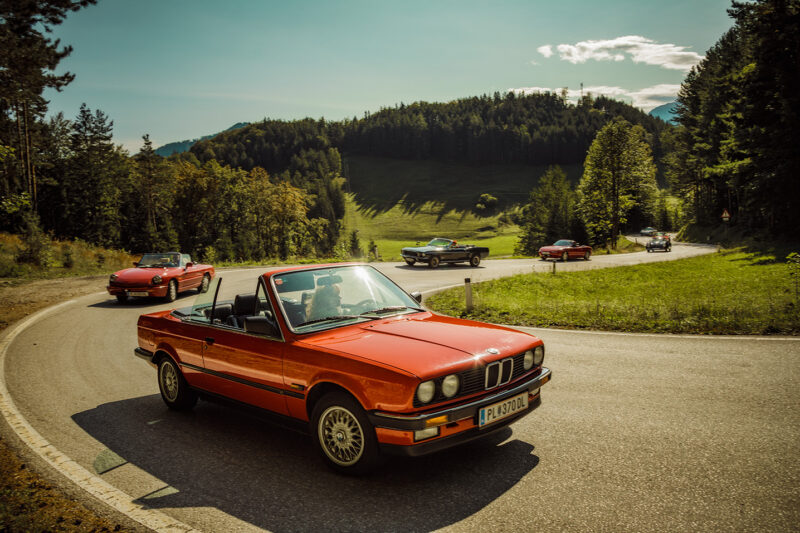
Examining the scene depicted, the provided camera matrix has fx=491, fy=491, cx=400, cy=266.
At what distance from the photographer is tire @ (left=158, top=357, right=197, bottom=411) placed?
17.6 ft

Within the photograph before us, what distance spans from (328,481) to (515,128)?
14982 cm

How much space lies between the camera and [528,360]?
4180mm

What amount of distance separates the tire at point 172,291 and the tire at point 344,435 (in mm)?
12986

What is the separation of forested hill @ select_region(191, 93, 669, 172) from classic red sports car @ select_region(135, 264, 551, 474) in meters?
128

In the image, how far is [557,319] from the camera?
11000 mm

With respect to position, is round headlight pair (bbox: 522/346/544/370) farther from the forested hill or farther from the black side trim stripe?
the forested hill

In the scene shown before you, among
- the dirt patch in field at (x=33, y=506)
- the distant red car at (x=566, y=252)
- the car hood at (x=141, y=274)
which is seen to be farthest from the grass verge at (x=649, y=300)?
the distant red car at (x=566, y=252)

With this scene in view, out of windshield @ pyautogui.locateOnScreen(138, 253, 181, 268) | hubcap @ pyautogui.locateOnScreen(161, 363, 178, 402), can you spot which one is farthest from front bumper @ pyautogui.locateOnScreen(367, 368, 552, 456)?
windshield @ pyautogui.locateOnScreen(138, 253, 181, 268)

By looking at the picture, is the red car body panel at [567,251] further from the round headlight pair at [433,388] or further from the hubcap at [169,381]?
the round headlight pair at [433,388]

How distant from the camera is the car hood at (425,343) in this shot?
139 inches

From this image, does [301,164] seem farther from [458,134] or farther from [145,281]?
[145,281]

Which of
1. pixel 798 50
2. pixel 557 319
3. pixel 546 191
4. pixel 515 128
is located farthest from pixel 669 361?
pixel 515 128

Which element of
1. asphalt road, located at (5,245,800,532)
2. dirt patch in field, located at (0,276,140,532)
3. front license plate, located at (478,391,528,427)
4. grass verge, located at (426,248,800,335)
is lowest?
grass verge, located at (426,248,800,335)

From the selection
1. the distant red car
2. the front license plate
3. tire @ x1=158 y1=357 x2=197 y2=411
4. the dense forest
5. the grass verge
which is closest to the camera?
the front license plate
